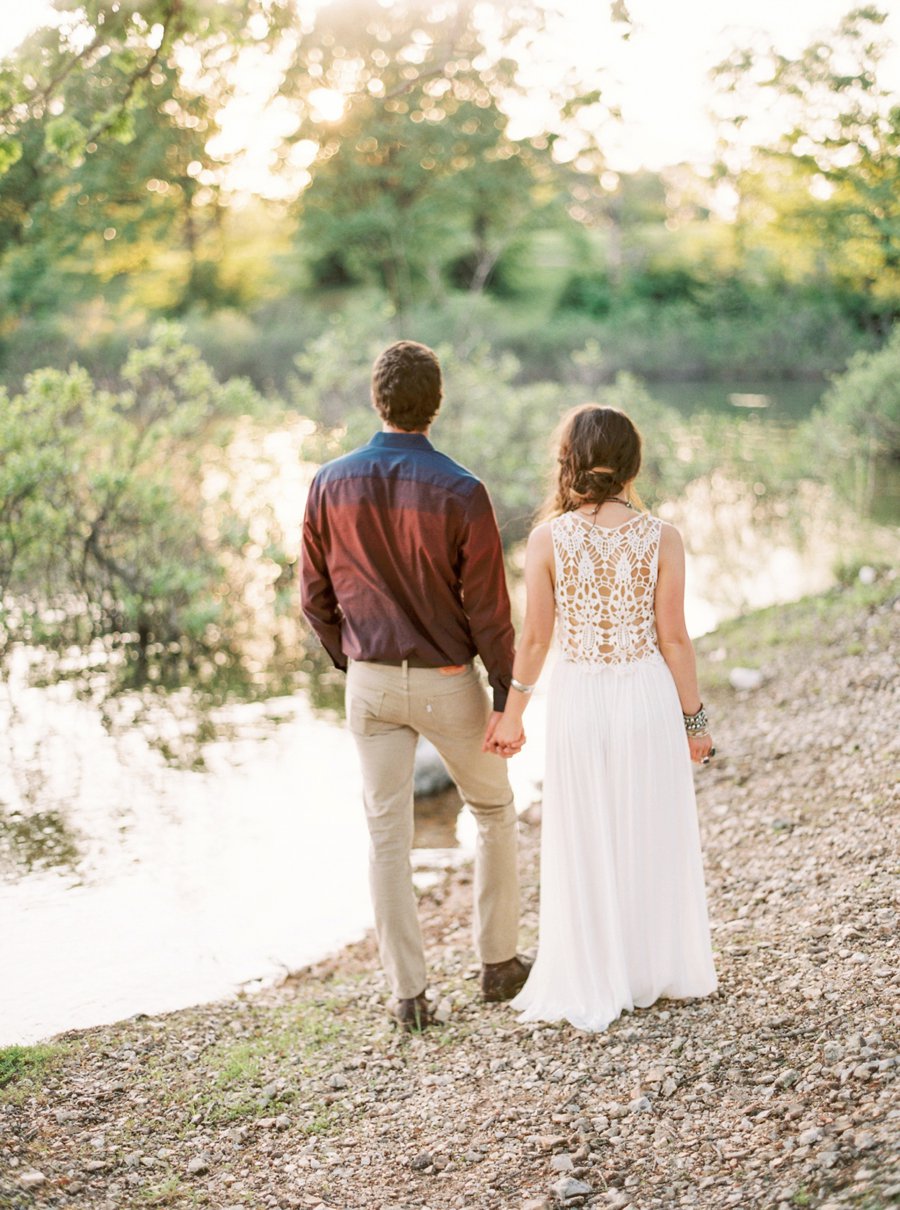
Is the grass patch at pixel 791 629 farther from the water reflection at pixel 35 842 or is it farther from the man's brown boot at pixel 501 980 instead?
the water reflection at pixel 35 842

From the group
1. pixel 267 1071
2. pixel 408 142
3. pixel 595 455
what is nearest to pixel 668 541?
pixel 595 455

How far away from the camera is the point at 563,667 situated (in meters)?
4.06

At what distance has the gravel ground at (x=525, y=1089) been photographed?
310 centimetres

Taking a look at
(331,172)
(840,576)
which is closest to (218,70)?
(840,576)

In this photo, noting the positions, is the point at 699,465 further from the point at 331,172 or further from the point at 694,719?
the point at 331,172

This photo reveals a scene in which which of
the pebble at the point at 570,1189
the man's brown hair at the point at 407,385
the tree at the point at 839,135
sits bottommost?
the pebble at the point at 570,1189

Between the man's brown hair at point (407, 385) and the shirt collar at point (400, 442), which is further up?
the man's brown hair at point (407, 385)

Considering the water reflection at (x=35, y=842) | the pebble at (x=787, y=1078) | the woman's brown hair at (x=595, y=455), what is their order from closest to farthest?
the pebble at (x=787, y=1078) < the woman's brown hair at (x=595, y=455) < the water reflection at (x=35, y=842)

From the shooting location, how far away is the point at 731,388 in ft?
106

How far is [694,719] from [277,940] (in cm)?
292

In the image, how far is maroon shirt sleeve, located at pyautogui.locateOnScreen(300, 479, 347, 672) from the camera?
167 inches

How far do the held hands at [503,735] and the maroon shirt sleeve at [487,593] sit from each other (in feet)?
0.20

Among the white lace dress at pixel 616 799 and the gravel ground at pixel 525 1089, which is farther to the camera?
the white lace dress at pixel 616 799

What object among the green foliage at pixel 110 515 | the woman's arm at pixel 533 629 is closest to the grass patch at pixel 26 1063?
the woman's arm at pixel 533 629
